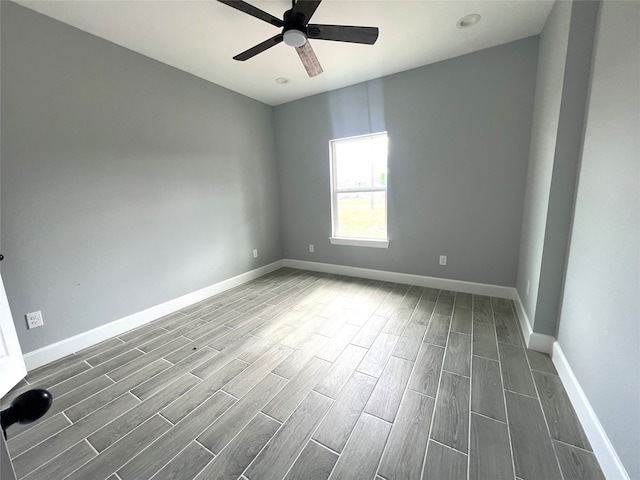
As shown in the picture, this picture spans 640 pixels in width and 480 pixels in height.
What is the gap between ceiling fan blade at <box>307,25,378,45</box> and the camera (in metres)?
1.73

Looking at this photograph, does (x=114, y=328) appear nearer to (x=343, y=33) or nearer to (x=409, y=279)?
(x=343, y=33)

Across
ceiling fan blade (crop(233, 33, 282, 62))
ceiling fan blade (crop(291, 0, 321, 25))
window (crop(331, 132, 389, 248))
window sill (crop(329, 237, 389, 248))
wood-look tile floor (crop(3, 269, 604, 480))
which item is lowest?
wood-look tile floor (crop(3, 269, 604, 480))

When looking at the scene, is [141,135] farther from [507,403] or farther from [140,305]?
[507,403]

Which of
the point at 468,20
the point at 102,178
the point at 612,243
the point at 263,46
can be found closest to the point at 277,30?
the point at 263,46

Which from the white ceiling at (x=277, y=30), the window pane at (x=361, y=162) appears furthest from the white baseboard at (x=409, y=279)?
the white ceiling at (x=277, y=30)

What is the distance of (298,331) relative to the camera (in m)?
2.38

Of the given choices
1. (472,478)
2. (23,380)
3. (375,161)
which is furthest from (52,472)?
(375,161)

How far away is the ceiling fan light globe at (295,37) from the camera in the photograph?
1.74m

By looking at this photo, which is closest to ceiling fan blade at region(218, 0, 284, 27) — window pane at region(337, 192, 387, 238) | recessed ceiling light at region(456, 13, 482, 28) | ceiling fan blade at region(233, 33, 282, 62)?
ceiling fan blade at region(233, 33, 282, 62)

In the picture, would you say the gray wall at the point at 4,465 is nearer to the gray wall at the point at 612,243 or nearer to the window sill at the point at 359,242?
the gray wall at the point at 612,243

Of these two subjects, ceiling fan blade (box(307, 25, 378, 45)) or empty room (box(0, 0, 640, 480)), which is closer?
empty room (box(0, 0, 640, 480))

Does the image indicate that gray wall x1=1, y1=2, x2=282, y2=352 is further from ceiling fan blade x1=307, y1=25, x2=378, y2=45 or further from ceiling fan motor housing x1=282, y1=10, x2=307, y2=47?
ceiling fan blade x1=307, y1=25, x2=378, y2=45

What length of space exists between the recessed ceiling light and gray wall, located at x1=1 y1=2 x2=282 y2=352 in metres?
2.64

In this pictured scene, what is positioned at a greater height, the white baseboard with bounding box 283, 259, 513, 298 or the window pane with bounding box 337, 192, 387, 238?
the window pane with bounding box 337, 192, 387, 238
